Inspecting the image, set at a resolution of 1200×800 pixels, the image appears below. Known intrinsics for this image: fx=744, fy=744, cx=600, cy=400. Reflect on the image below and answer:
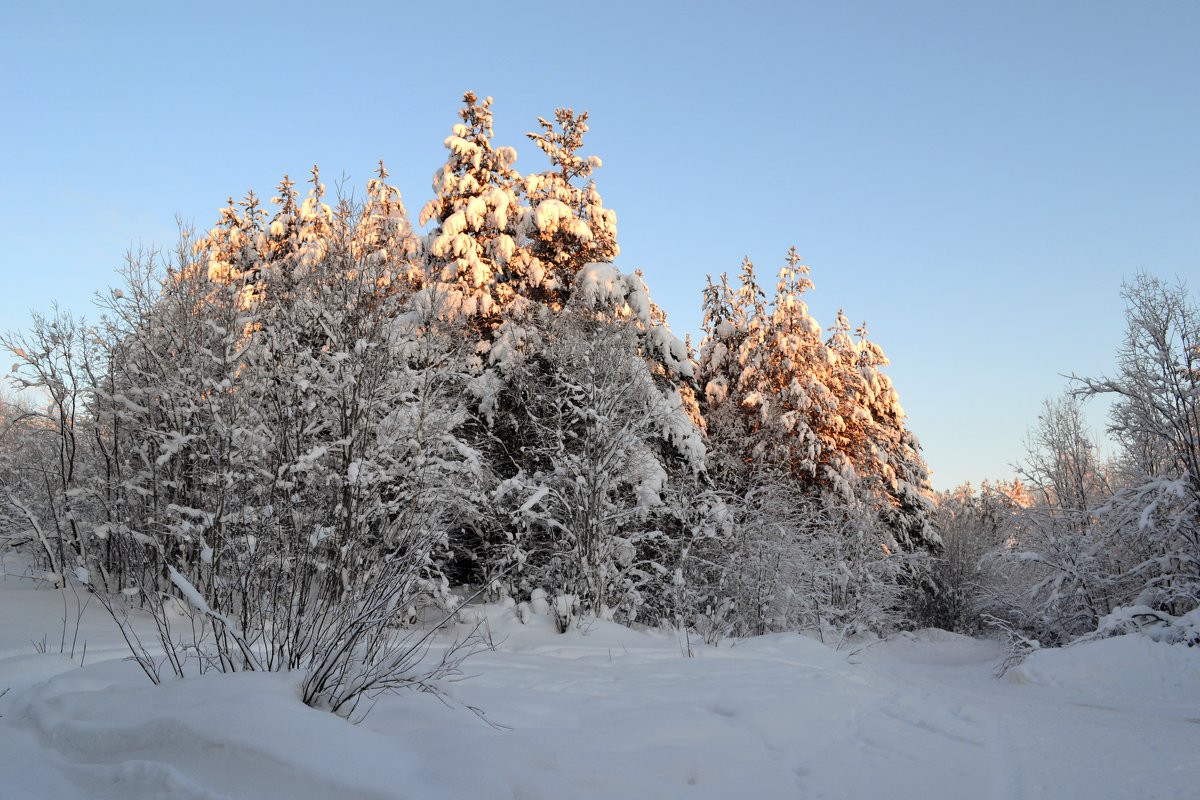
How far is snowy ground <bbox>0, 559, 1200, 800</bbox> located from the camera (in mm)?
3082

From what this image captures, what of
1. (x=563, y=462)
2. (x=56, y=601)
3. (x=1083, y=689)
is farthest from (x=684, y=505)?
(x=56, y=601)

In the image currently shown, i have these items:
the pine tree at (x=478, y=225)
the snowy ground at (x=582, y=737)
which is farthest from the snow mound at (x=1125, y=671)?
the pine tree at (x=478, y=225)

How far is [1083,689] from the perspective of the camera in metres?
11.3

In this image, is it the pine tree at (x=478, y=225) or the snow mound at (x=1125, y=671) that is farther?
the pine tree at (x=478, y=225)

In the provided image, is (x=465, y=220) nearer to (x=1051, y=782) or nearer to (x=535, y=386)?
(x=535, y=386)

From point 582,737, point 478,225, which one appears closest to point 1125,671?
point 582,737

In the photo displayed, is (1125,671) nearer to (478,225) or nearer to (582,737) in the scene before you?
(582,737)

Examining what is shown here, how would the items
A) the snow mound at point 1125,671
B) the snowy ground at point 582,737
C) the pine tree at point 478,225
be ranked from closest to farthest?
Answer: the snowy ground at point 582,737 → the snow mound at point 1125,671 → the pine tree at point 478,225

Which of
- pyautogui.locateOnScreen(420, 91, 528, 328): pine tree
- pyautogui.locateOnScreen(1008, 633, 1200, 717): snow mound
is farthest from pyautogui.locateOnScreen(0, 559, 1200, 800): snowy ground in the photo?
pyautogui.locateOnScreen(420, 91, 528, 328): pine tree

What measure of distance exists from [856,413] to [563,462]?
13.0 meters

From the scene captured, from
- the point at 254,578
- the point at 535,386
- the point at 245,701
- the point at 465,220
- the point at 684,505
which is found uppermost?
the point at 465,220

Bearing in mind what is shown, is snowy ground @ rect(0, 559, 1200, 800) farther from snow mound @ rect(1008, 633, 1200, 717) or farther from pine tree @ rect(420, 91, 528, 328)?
pine tree @ rect(420, 91, 528, 328)

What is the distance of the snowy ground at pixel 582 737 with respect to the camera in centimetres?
308

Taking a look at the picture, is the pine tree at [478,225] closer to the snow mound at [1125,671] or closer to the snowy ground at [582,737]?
the snowy ground at [582,737]
